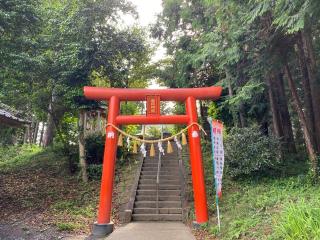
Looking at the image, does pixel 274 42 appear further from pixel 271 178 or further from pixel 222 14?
pixel 271 178

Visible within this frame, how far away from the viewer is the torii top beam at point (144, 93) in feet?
35.3

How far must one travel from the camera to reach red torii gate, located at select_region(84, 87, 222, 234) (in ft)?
33.4

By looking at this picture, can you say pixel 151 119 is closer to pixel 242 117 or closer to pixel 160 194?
pixel 160 194

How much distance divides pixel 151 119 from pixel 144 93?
2.77 feet

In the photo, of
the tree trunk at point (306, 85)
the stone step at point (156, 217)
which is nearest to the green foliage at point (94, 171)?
the stone step at point (156, 217)

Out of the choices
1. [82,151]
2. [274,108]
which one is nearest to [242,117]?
[274,108]

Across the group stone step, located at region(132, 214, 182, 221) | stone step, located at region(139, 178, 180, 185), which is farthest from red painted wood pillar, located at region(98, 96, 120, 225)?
stone step, located at region(139, 178, 180, 185)

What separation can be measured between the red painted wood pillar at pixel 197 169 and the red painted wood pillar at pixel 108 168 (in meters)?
2.32

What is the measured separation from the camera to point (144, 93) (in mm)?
10781

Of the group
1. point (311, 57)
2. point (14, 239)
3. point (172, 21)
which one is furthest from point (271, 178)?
point (172, 21)

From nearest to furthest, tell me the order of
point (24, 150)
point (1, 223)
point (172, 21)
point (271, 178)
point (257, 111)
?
point (1, 223)
point (271, 178)
point (257, 111)
point (172, 21)
point (24, 150)

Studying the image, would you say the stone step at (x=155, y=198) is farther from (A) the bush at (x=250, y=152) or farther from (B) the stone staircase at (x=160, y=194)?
(A) the bush at (x=250, y=152)

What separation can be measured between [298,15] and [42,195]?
10.6 m

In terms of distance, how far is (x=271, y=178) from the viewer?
38.9 feet
